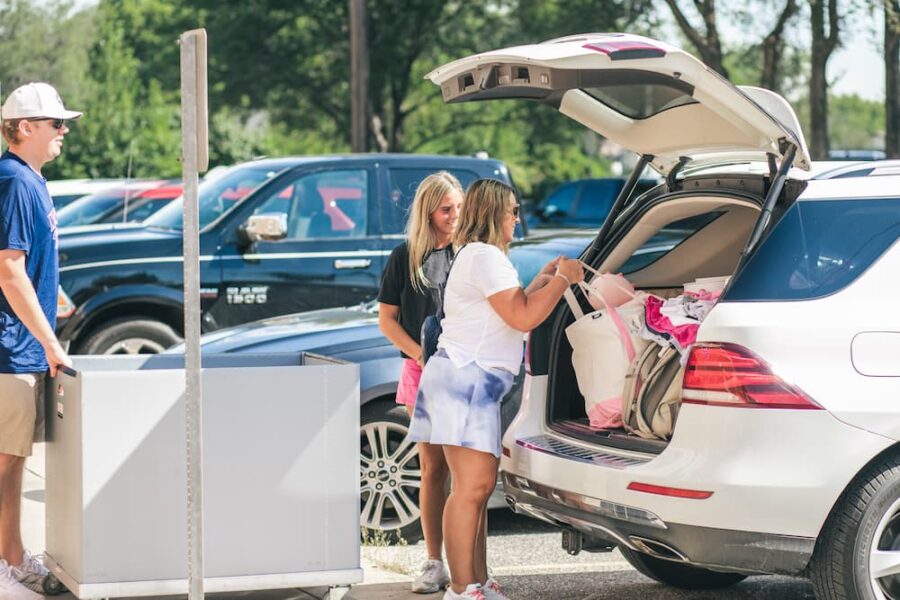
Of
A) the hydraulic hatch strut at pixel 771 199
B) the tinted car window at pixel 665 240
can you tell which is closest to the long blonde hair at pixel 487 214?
the hydraulic hatch strut at pixel 771 199

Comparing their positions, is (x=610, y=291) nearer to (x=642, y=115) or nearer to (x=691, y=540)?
(x=642, y=115)

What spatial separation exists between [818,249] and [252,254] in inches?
252

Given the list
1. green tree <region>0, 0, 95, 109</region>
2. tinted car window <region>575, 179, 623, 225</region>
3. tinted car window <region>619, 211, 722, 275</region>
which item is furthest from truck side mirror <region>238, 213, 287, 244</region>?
green tree <region>0, 0, 95, 109</region>

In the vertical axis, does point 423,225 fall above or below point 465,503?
above

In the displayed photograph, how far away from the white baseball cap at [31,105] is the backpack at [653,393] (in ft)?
7.78

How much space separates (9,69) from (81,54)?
5.52 m

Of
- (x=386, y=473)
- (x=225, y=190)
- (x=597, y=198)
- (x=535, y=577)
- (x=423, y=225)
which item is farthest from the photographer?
(x=597, y=198)

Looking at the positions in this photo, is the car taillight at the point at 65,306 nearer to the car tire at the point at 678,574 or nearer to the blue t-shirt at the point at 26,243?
the blue t-shirt at the point at 26,243

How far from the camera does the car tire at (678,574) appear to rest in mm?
6047

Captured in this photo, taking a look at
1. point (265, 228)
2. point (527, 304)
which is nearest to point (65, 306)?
point (265, 228)

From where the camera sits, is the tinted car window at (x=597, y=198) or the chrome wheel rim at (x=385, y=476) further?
the tinted car window at (x=597, y=198)

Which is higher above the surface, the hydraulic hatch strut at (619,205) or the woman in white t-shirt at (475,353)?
the hydraulic hatch strut at (619,205)

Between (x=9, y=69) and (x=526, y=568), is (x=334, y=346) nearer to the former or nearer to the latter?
(x=526, y=568)

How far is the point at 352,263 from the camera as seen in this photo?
10.8 meters
